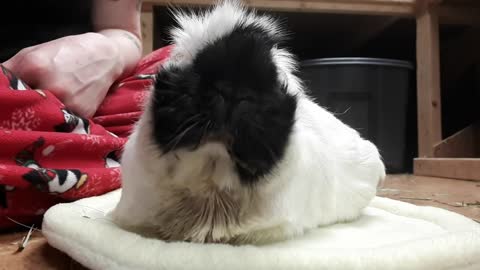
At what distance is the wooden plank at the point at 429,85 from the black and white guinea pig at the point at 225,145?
5.14 ft

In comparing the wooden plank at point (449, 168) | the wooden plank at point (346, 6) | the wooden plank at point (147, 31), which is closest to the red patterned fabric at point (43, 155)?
the wooden plank at point (147, 31)

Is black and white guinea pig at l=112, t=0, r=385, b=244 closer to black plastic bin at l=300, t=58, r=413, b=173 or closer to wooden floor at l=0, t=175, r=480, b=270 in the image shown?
wooden floor at l=0, t=175, r=480, b=270

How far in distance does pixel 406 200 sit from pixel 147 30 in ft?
3.69

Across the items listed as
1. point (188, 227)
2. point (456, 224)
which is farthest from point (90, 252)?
point (456, 224)

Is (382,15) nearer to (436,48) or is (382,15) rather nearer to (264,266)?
(436,48)

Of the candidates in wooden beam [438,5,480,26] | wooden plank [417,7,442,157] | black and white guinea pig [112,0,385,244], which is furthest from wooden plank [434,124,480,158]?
black and white guinea pig [112,0,385,244]

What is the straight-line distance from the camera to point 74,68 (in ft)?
2.92

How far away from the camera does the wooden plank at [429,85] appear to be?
6.50 feet

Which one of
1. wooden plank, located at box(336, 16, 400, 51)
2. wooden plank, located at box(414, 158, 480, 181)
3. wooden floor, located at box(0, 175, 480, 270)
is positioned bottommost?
wooden floor, located at box(0, 175, 480, 270)

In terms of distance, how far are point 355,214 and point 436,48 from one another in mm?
1522

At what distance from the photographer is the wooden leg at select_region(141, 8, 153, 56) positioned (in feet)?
5.89

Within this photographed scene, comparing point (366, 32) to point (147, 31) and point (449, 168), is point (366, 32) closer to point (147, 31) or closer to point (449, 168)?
point (449, 168)

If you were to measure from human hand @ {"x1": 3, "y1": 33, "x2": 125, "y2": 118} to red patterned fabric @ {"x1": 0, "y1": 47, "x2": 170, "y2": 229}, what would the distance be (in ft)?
0.15

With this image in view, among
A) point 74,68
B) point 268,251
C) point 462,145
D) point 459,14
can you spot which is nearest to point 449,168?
point 462,145
